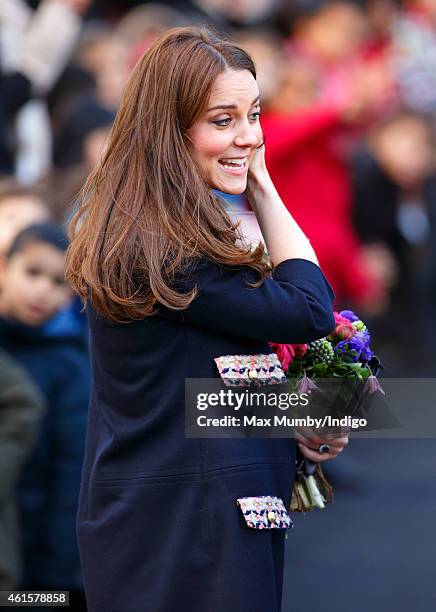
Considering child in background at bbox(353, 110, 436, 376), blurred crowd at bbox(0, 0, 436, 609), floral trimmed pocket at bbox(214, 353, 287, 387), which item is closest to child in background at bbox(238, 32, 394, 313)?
blurred crowd at bbox(0, 0, 436, 609)

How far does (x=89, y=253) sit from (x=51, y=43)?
465 centimetres

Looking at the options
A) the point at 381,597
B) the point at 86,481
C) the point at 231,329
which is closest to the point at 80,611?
the point at 381,597

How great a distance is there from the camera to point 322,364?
3.03m

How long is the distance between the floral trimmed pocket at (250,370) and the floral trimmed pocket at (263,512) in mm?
256

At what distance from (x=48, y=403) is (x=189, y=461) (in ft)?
6.15

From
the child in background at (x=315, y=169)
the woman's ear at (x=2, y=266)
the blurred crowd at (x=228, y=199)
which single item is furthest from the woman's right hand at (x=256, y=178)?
the child in background at (x=315, y=169)

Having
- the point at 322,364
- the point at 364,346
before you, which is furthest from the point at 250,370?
the point at 364,346

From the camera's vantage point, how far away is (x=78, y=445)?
450 cm

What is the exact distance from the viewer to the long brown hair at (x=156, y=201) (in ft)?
8.91

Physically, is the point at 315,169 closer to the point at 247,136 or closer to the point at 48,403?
the point at 48,403

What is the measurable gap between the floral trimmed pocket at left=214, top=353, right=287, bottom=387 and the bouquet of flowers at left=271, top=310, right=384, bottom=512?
0.44ft

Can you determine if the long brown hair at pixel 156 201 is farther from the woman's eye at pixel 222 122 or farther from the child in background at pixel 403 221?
the child in background at pixel 403 221

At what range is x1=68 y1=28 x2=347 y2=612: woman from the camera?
272 cm

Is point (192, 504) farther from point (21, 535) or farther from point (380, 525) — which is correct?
point (380, 525)
